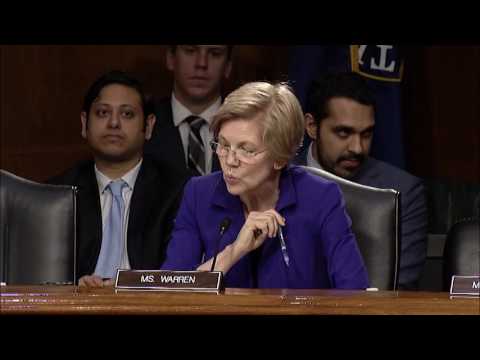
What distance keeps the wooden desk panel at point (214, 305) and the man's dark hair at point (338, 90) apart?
220 cm

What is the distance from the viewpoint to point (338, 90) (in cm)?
404

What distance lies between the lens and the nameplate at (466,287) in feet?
7.20

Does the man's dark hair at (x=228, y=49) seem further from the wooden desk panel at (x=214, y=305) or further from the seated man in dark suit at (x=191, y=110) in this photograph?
the wooden desk panel at (x=214, y=305)

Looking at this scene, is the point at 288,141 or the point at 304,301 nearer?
the point at 304,301

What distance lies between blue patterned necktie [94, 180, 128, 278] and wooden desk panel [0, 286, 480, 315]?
1797 mm

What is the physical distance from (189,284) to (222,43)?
2.25 m

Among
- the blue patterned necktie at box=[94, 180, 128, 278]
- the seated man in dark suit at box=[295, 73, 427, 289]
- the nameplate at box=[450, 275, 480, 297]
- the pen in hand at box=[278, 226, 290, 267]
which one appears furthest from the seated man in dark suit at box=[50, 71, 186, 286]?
the nameplate at box=[450, 275, 480, 297]

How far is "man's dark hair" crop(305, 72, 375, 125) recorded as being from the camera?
159 inches

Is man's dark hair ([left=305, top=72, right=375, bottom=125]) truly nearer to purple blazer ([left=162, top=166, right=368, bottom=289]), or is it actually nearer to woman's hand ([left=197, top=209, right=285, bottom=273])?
purple blazer ([left=162, top=166, right=368, bottom=289])

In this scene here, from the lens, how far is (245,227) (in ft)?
8.84

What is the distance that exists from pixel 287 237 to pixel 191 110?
4.87 feet

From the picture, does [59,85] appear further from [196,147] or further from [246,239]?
[246,239]
